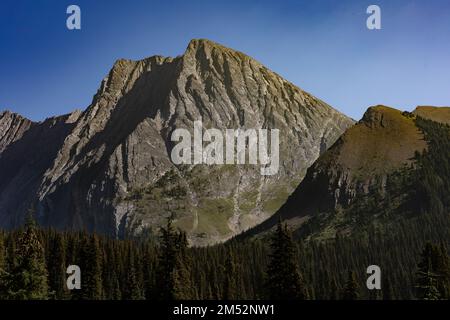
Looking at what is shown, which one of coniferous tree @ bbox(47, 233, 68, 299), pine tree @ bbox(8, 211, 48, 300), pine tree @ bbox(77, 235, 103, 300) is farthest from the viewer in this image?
coniferous tree @ bbox(47, 233, 68, 299)

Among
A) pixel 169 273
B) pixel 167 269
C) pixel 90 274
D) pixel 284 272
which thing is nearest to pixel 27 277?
pixel 169 273

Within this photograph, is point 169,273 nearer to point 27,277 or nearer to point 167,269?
point 167,269

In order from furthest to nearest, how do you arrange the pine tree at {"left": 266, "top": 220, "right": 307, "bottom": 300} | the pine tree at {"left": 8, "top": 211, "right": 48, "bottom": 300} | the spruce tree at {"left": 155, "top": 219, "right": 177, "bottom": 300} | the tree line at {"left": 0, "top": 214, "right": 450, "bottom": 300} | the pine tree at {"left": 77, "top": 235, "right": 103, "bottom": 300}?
the pine tree at {"left": 77, "top": 235, "right": 103, "bottom": 300} < the spruce tree at {"left": 155, "top": 219, "right": 177, "bottom": 300} < the pine tree at {"left": 266, "top": 220, "right": 307, "bottom": 300} < the tree line at {"left": 0, "top": 214, "right": 450, "bottom": 300} < the pine tree at {"left": 8, "top": 211, "right": 48, "bottom": 300}

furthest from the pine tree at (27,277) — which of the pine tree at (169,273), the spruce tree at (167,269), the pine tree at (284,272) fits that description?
the pine tree at (284,272)

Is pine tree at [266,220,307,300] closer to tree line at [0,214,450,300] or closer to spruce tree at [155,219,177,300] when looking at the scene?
tree line at [0,214,450,300]

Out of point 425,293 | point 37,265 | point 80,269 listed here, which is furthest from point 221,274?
point 37,265

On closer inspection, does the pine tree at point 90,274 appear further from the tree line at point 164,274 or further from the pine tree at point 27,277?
the pine tree at point 27,277

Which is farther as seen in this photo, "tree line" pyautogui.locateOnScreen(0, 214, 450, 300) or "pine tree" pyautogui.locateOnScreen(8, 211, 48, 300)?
"tree line" pyautogui.locateOnScreen(0, 214, 450, 300)

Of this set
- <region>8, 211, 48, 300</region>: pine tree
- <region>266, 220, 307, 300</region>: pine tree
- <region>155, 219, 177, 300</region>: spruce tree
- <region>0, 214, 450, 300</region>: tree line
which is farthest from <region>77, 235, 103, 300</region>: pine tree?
<region>8, 211, 48, 300</region>: pine tree
